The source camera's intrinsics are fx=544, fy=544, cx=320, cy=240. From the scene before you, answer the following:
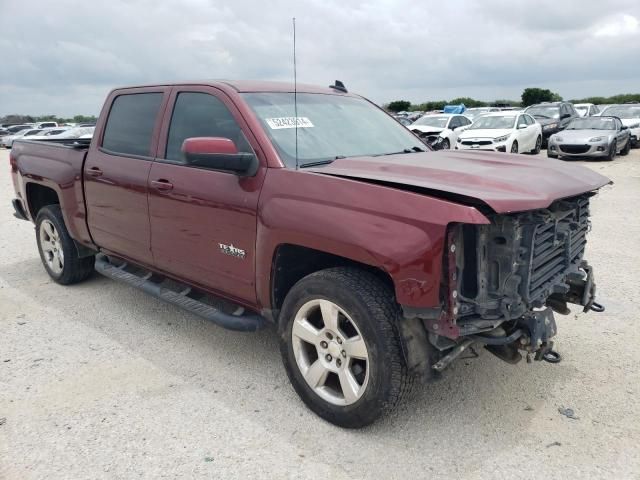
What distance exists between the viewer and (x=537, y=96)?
176ft

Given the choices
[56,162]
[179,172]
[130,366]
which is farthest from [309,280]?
[56,162]

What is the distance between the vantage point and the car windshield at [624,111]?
22562 millimetres

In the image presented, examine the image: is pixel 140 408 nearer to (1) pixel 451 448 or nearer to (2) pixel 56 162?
(1) pixel 451 448

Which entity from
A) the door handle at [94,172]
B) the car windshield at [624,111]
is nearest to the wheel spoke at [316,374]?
the door handle at [94,172]

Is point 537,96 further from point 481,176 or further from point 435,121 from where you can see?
point 481,176

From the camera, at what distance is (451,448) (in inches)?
111

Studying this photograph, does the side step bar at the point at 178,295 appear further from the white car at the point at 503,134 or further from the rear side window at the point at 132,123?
the white car at the point at 503,134

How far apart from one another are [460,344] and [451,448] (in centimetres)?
54

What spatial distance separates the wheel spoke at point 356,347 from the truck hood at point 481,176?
82cm

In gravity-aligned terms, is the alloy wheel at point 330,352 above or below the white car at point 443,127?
above

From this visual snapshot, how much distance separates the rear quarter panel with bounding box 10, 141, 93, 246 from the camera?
15.7ft

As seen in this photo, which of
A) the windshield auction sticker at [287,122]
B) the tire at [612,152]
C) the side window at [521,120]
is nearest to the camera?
the windshield auction sticker at [287,122]

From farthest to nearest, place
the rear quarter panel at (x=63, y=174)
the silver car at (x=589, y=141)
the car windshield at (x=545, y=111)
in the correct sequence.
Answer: the car windshield at (x=545, y=111) < the silver car at (x=589, y=141) < the rear quarter panel at (x=63, y=174)

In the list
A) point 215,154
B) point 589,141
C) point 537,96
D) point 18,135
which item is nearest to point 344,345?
point 215,154
